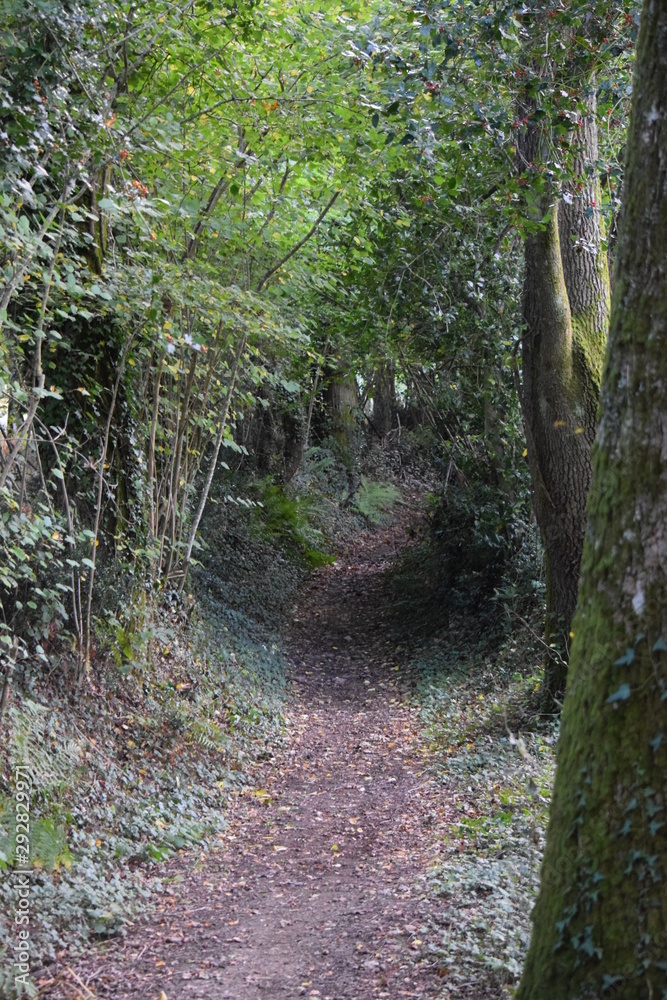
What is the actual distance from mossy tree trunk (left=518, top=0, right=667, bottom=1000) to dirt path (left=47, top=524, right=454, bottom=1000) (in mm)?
1609

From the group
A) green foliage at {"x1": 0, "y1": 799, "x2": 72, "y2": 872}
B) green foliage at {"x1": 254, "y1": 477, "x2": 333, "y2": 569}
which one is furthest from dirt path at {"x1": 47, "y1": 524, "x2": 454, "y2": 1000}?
green foliage at {"x1": 254, "y1": 477, "x2": 333, "y2": 569}

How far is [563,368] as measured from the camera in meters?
7.75

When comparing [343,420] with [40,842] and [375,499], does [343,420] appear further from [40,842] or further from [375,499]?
[40,842]

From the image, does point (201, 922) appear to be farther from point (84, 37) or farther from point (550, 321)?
point (84, 37)

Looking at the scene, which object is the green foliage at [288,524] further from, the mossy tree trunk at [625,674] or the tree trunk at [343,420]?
the mossy tree trunk at [625,674]

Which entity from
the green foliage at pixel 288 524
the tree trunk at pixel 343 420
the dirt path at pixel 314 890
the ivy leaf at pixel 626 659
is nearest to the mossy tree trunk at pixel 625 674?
the ivy leaf at pixel 626 659

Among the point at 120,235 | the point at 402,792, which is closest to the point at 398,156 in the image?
the point at 120,235

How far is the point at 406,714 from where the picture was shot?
33.6ft

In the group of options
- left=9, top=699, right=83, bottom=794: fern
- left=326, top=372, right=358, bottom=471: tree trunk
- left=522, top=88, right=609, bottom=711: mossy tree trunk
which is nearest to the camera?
left=9, top=699, right=83, bottom=794: fern

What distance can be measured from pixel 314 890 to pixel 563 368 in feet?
16.8

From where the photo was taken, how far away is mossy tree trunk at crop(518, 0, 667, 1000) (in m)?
2.57

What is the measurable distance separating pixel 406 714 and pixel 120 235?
260 inches

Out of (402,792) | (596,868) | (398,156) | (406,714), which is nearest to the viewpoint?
(596,868)

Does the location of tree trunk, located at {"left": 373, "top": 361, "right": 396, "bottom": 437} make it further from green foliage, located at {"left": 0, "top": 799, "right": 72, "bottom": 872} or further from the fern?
green foliage, located at {"left": 0, "top": 799, "right": 72, "bottom": 872}
